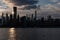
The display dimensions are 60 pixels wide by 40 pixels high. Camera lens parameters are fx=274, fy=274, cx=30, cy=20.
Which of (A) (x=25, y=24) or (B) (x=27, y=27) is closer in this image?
(A) (x=25, y=24)

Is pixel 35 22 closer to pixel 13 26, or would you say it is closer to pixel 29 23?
pixel 29 23


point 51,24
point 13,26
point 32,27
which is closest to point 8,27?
point 13,26

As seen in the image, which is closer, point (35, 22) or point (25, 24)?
point (35, 22)

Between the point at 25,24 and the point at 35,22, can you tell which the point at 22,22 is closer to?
the point at 25,24

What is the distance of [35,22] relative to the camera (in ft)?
97.6

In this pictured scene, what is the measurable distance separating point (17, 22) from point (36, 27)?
3254mm

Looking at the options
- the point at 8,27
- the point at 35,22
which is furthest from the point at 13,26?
the point at 35,22

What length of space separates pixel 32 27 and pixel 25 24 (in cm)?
230

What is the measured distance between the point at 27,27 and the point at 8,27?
2.45 m

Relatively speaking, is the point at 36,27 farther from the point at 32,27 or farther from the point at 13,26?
the point at 13,26

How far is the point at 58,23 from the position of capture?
3117 cm

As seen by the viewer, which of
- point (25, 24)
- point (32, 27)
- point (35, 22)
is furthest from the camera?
point (32, 27)

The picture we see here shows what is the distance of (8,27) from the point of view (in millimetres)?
33406

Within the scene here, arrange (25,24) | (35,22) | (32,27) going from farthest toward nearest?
(32,27), (25,24), (35,22)
